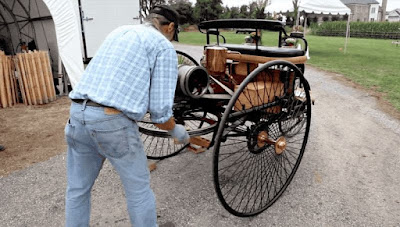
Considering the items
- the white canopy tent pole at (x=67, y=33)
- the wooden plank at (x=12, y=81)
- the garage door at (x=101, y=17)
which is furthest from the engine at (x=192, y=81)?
the garage door at (x=101, y=17)

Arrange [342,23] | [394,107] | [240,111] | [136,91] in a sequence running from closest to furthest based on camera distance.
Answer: [136,91], [240,111], [394,107], [342,23]

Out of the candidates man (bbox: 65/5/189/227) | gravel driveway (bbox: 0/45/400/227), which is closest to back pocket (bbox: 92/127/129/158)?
man (bbox: 65/5/189/227)

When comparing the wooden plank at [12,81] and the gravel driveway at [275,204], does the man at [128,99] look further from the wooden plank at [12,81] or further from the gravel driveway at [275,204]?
the wooden plank at [12,81]

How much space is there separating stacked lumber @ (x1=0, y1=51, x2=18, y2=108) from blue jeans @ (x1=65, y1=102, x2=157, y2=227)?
5.18 m

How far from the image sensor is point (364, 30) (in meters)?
36.0

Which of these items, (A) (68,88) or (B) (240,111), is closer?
(B) (240,111)

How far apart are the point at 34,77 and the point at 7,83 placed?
20.2 inches

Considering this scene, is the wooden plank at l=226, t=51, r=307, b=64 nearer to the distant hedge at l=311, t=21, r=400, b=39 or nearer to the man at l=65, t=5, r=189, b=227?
the man at l=65, t=5, r=189, b=227

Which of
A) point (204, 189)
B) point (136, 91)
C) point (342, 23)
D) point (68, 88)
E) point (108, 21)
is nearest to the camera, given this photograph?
point (136, 91)

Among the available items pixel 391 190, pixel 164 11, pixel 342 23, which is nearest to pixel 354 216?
pixel 391 190

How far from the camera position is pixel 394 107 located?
625cm

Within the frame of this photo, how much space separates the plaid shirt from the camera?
1834 millimetres

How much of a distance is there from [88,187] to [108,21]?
849 cm

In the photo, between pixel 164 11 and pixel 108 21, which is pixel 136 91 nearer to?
pixel 164 11
